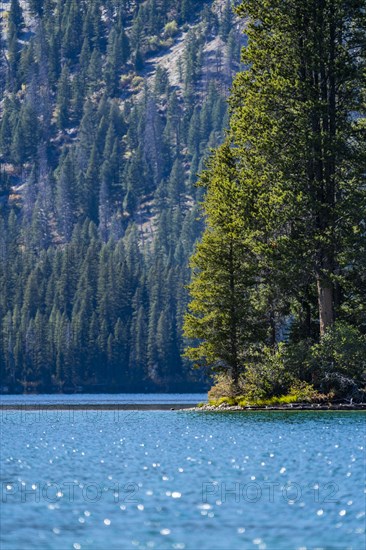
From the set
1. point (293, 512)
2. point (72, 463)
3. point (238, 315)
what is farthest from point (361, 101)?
point (293, 512)

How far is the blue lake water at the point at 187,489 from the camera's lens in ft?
70.3

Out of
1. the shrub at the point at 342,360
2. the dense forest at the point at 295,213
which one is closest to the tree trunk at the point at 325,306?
the dense forest at the point at 295,213

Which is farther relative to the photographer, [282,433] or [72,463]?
[282,433]

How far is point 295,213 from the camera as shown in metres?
56.2

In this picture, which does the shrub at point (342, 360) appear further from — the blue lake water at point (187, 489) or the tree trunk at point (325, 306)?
the blue lake water at point (187, 489)

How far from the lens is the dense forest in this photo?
5647 centimetres

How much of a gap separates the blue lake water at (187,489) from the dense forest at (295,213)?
41.3 feet

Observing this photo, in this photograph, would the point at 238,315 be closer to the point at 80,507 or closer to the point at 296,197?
the point at 296,197

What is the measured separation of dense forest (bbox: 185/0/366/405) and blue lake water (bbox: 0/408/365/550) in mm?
12598

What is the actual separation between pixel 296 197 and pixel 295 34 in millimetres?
8165

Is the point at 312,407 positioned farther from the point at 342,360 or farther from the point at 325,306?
the point at 325,306

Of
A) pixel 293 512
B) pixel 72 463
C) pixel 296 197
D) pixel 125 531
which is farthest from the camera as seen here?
pixel 296 197

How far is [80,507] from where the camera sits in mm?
24594

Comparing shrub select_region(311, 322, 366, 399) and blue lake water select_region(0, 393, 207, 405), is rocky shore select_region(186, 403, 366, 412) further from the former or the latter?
blue lake water select_region(0, 393, 207, 405)
